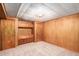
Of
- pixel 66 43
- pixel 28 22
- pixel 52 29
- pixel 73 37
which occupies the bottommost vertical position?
pixel 66 43

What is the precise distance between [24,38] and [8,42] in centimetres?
139

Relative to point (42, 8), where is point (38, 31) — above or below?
below

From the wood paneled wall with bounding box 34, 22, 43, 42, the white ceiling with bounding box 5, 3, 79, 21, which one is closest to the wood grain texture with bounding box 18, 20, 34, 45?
the wood paneled wall with bounding box 34, 22, 43, 42

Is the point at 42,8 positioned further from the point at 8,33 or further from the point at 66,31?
the point at 8,33

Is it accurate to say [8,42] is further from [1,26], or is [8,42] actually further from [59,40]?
[59,40]

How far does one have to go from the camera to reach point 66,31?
402 cm

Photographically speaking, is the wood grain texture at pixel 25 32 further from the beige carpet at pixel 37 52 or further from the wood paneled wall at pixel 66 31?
the wood paneled wall at pixel 66 31

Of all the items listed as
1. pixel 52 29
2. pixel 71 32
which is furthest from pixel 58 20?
pixel 71 32

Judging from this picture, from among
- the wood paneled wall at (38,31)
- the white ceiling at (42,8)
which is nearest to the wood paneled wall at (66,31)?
the white ceiling at (42,8)

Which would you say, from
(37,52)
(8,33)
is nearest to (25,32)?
(8,33)

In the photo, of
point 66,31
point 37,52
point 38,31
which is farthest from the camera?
point 38,31

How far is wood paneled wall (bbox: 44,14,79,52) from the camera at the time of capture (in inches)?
138

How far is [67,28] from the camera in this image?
3.95m

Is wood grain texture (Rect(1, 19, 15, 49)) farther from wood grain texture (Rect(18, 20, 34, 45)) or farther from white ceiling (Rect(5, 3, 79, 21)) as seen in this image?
white ceiling (Rect(5, 3, 79, 21))
